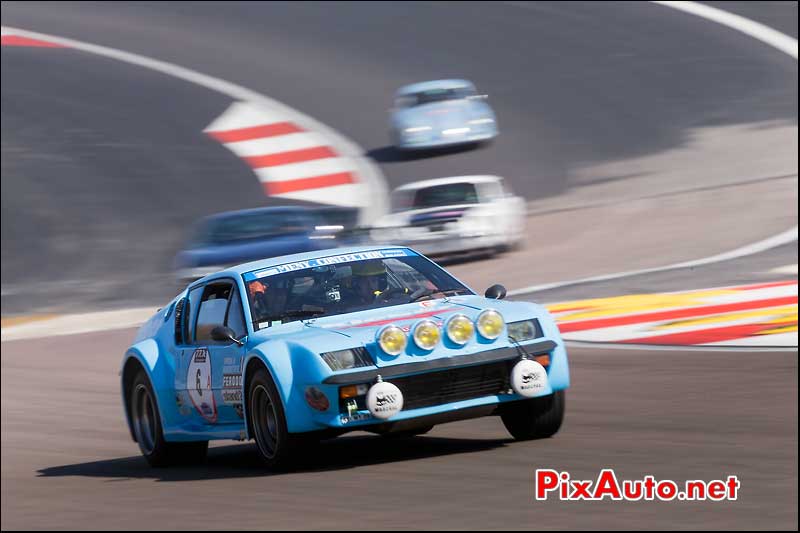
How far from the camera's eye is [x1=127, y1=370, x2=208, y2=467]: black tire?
9.34 m

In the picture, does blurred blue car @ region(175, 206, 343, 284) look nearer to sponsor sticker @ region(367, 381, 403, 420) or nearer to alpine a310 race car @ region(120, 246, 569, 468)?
alpine a310 race car @ region(120, 246, 569, 468)

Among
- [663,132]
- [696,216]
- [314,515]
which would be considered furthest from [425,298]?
[663,132]

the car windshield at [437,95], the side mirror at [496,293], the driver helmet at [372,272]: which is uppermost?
the car windshield at [437,95]

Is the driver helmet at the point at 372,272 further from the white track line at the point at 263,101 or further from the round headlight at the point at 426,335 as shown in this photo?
the white track line at the point at 263,101

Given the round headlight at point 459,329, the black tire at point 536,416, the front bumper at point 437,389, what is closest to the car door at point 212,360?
the front bumper at point 437,389

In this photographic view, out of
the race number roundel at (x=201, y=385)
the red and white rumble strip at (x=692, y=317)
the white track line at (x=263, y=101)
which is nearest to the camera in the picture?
the race number roundel at (x=201, y=385)

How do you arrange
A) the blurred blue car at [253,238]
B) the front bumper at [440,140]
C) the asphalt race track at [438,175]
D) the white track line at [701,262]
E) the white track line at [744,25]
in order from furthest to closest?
the white track line at [744,25] → the front bumper at [440,140] → the blurred blue car at [253,238] → the white track line at [701,262] → the asphalt race track at [438,175]

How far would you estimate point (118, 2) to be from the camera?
1585 inches

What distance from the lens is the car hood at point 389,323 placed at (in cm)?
757

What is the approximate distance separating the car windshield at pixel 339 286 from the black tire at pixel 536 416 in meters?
0.85

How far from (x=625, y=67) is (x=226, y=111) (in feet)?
29.4

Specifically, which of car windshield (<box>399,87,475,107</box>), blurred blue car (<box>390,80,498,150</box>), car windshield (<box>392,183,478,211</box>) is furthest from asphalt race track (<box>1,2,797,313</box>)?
car windshield (<box>392,183,478,211</box>)

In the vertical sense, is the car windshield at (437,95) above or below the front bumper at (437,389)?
above

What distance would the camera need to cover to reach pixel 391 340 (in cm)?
754
